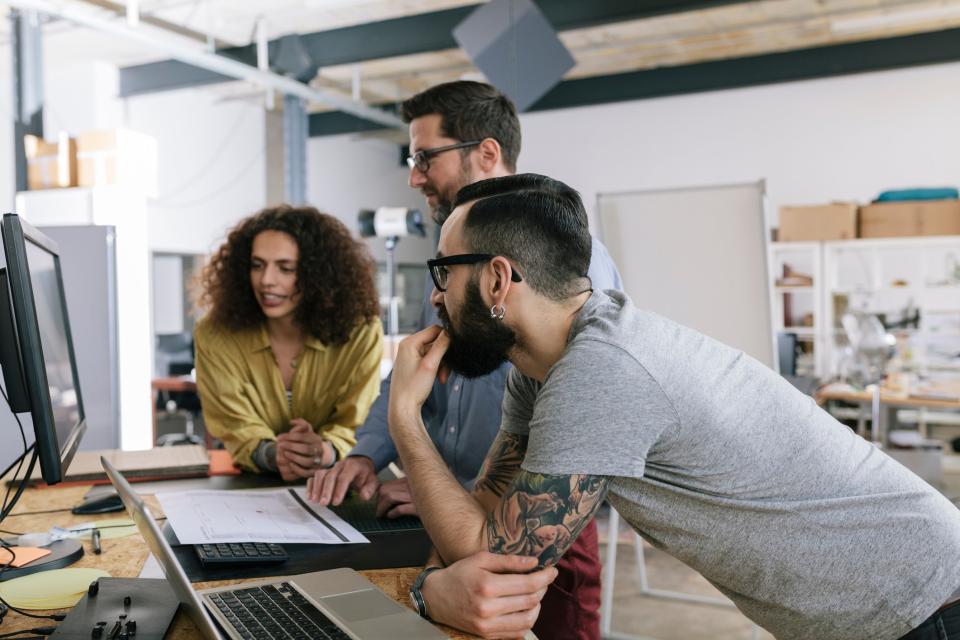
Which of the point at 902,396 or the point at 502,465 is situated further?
the point at 902,396

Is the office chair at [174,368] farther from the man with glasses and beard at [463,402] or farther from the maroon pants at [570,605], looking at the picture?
the maroon pants at [570,605]

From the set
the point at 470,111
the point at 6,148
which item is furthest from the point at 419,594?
the point at 6,148

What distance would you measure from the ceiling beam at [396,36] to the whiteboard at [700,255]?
114 inches

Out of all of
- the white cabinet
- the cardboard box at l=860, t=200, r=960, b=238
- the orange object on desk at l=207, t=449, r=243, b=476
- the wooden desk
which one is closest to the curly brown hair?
the orange object on desk at l=207, t=449, r=243, b=476

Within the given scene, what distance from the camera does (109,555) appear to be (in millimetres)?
1309

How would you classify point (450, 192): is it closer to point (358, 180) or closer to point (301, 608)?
point (301, 608)

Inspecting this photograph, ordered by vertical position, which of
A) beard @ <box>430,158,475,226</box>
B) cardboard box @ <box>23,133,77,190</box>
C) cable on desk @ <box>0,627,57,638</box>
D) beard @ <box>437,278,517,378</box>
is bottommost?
cable on desk @ <box>0,627,57,638</box>

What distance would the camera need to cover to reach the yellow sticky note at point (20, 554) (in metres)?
1.25

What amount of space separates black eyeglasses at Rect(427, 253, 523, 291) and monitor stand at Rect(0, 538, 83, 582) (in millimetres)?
681

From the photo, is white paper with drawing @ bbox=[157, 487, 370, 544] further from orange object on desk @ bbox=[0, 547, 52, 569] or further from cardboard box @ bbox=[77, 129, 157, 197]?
cardboard box @ bbox=[77, 129, 157, 197]

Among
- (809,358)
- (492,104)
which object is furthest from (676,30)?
(492,104)

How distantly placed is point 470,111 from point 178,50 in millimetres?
4792

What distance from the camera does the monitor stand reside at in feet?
3.97

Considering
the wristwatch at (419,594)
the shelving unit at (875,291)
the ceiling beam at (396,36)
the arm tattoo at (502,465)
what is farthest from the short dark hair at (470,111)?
the shelving unit at (875,291)
